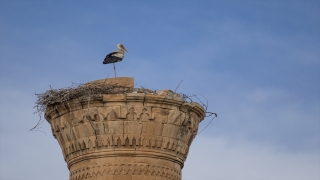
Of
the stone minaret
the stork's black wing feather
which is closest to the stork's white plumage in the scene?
the stork's black wing feather

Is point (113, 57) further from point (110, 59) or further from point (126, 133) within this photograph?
point (126, 133)

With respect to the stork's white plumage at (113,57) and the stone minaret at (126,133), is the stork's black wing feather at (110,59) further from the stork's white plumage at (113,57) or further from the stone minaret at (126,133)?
the stone minaret at (126,133)

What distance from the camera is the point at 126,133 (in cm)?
1408

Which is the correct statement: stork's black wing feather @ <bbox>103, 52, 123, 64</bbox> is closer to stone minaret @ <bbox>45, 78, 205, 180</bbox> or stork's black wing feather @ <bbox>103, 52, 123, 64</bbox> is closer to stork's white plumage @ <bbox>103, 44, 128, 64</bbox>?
stork's white plumage @ <bbox>103, 44, 128, 64</bbox>

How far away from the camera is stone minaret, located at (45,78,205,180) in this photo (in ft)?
46.1

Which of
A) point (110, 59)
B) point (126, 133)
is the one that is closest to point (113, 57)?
point (110, 59)

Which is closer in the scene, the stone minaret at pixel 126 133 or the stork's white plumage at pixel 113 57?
the stone minaret at pixel 126 133

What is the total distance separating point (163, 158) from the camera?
14.4 metres

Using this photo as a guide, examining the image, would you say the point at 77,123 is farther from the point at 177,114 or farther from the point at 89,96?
the point at 177,114

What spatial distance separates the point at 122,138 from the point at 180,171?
67.4 inches

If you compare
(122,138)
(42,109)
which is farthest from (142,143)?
(42,109)

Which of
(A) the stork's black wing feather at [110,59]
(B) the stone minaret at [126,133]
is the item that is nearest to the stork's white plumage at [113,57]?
(A) the stork's black wing feather at [110,59]

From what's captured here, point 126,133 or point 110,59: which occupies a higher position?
point 110,59

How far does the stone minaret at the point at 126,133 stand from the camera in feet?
46.1
